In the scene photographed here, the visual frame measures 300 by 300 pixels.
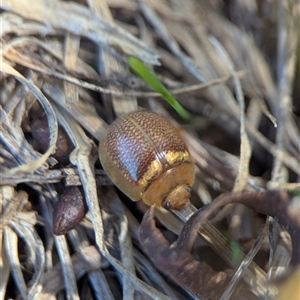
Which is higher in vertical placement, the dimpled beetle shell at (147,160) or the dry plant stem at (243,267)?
the dimpled beetle shell at (147,160)

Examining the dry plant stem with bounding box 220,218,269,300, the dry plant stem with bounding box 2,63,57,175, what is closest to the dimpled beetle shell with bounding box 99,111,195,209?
the dry plant stem with bounding box 2,63,57,175

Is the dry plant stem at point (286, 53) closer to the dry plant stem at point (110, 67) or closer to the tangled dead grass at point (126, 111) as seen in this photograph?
the tangled dead grass at point (126, 111)

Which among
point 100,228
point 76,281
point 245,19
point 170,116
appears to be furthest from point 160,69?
point 76,281

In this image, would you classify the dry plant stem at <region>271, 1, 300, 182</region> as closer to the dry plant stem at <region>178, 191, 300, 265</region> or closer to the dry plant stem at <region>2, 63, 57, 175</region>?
the dry plant stem at <region>178, 191, 300, 265</region>

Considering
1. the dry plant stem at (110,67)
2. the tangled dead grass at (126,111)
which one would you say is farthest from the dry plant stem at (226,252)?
Result: the dry plant stem at (110,67)

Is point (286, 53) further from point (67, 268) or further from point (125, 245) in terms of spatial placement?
point (67, 268)
